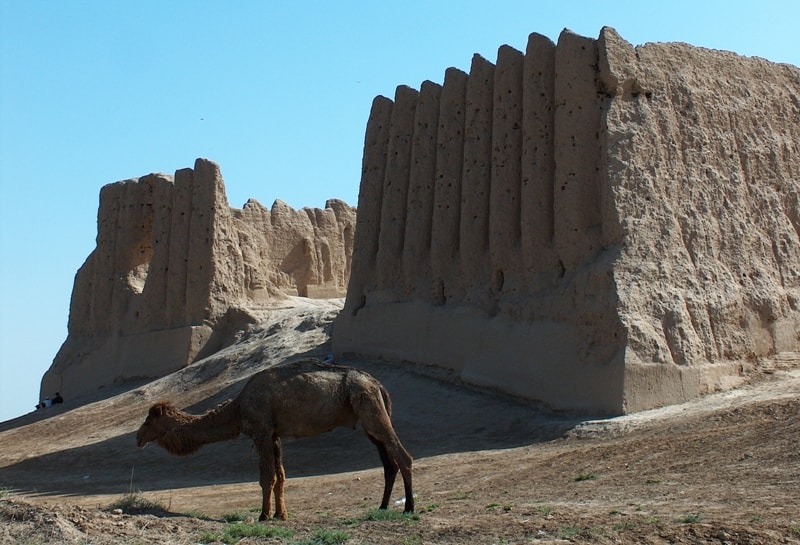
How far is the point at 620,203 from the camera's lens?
16109 millimetres

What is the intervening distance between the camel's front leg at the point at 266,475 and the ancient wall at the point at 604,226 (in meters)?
6.27

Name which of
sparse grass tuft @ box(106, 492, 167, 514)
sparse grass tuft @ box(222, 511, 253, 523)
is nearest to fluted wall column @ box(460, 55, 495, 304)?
sparse grass tuft @ box(222, 511, 253, 523)

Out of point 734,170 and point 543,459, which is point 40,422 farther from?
point 734,170

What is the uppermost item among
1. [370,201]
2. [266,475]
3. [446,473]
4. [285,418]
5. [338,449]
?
[370,201]

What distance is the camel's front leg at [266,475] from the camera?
10.3 meters

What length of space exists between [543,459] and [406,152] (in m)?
9.24

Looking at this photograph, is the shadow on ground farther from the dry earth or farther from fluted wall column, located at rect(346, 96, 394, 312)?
fluted wall column, located at rect(346, 96, 394, 312)

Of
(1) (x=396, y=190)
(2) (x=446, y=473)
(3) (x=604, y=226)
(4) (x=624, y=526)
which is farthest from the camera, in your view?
(1) (x=396, y=190)

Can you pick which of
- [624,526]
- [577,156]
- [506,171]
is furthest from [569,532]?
[506,171]

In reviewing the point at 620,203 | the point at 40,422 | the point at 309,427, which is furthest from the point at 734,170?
the point at 40,422

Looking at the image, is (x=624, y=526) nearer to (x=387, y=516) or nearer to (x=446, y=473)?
(x=387, y=516)

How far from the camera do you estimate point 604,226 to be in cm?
1627

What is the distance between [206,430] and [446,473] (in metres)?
3.88

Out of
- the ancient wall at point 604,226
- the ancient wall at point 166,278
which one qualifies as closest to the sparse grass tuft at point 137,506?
the ancient wall at point 604,226
